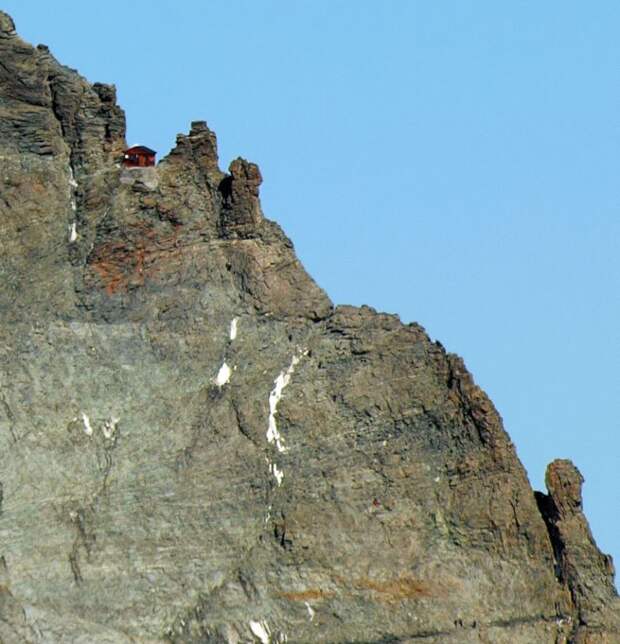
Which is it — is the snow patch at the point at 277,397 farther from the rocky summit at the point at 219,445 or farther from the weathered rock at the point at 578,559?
the weathered rock at the point at 578,559

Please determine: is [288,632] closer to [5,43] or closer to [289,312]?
[289,312]

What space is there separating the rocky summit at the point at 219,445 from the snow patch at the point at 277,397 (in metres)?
0.07

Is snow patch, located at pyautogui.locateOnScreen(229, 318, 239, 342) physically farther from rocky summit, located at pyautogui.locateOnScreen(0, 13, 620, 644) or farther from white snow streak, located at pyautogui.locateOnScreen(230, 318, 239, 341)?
rocky summit, located at pyautogui.locateOnScreen(0, 13, 620, 644)

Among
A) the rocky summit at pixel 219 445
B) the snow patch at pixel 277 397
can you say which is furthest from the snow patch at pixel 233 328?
the snow patch at pixel 277 397

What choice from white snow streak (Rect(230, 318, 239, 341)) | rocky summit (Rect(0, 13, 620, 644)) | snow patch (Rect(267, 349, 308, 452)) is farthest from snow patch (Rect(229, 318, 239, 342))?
snow patch (Rect(267, 349, 308, 452))

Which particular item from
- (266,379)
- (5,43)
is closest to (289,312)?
(266,379)

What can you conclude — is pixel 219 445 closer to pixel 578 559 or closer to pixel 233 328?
pixel 233 328

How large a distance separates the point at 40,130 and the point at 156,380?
8574 millimetres

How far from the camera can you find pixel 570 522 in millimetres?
142375

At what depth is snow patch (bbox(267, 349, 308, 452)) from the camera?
464 ft

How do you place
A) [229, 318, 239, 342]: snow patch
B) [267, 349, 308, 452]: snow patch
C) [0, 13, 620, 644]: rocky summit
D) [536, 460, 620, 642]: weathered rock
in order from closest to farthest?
[0, 13, 620, 644]: rocky summit < [536, 460, 620, 642]: weathered rock < [267, 349, 308, 452]: snow patch < [229, 318, 239, 342]: snow patch

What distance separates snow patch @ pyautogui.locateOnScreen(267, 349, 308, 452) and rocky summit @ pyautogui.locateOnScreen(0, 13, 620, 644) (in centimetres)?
7

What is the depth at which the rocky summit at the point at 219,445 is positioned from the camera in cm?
13938

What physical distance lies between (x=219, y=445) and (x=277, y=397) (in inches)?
93.1
